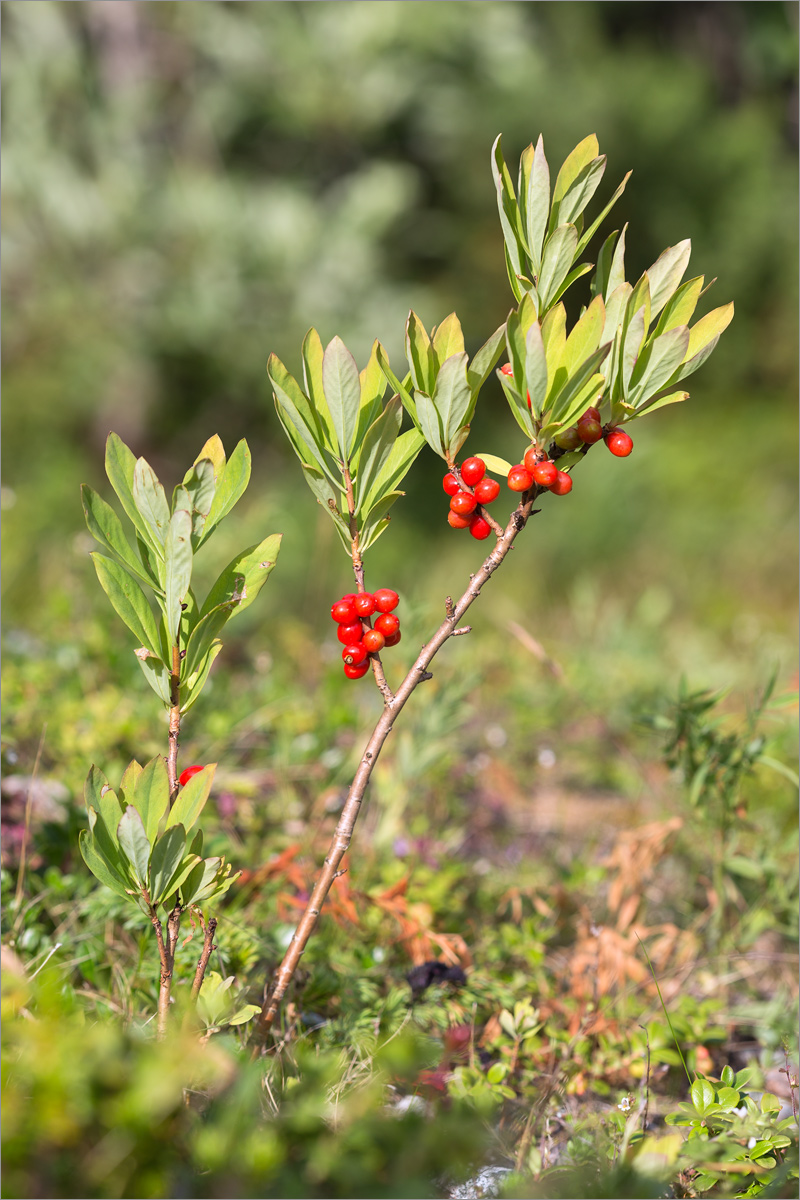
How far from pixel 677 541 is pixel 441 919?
4704mm

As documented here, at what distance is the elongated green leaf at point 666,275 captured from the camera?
0.97 meters

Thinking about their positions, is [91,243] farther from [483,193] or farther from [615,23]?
[615,23]

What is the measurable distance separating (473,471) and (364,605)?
20cm

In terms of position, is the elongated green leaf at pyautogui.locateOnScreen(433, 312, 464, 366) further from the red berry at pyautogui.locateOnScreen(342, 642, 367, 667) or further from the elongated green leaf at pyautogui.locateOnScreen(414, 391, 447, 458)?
the red berry at pyautogui.locateOnScreen(342, 642, 367, 667)

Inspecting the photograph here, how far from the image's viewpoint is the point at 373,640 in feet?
3.15

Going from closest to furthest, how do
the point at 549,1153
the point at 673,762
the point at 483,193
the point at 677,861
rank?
1. the point at 549,1153
2. the point at 673,762
3. the point at 677,861
4. the point at 483,193

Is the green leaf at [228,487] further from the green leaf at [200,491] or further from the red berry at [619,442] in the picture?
the red berry at [619,442]

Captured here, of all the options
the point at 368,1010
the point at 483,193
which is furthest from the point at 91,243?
the point at 368,1010

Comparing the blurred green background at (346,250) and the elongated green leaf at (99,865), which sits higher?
the blurred green background at (346,250)

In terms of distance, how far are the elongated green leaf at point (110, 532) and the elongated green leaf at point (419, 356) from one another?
36 cm

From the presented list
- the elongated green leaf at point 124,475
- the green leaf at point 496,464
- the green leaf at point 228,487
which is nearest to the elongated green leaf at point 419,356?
the green leaf at point 496,464

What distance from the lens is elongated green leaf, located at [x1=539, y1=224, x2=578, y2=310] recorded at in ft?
3.04

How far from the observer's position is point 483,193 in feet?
25.7

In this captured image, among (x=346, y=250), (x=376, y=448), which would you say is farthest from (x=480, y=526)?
(x=346, y=250)
